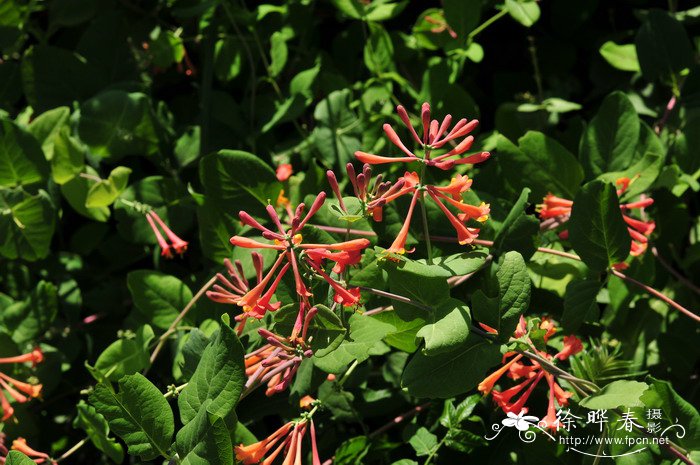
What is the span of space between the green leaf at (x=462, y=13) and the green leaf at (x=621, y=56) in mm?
306

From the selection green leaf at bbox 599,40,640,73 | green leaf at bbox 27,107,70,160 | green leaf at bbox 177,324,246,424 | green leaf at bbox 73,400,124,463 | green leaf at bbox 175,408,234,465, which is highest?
green leaf at bbox 27,107,70,160

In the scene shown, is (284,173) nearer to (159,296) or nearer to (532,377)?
(159,296)

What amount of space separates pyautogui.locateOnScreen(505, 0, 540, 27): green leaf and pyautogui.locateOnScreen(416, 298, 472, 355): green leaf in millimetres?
733

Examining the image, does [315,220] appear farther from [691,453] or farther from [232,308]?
[691,453]

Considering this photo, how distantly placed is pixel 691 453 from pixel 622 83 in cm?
101

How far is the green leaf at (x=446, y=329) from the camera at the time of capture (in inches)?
38.2

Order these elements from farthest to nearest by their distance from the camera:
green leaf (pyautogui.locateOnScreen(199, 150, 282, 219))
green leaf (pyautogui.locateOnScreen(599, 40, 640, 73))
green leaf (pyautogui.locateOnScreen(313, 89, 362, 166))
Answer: green leaf (pyautogui.locateOnScreen(599, 40, 640, 73)) → green leaf (pyautogui.locateOnScreen(313, 89, 362, 166)) → green leaf (pyautogui.locateOnScreen(199, 150, 282, 219))

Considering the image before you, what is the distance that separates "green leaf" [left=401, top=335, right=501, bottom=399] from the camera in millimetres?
1066

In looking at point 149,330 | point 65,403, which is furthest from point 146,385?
point 65,403

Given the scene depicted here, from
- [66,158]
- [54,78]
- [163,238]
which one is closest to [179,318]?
[163,238]

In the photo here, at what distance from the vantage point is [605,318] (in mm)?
1448

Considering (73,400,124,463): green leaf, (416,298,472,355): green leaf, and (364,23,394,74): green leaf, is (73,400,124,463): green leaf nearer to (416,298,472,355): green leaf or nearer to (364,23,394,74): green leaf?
(416,298,472,355): green leaf

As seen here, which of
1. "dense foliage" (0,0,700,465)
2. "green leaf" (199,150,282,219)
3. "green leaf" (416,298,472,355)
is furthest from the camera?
"green leaf" (199,150,282,219)

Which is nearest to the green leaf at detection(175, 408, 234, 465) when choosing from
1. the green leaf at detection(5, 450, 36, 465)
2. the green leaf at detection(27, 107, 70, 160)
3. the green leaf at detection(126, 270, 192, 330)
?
the green leaf at detection(5, 450, 36, 465)
